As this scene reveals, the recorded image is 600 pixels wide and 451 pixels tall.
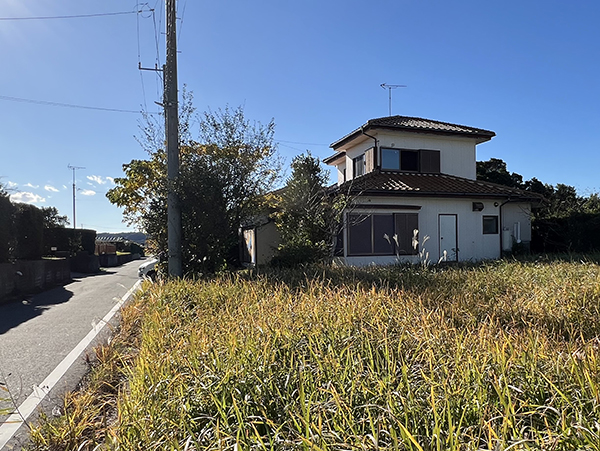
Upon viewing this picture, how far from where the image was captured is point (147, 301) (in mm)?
5691

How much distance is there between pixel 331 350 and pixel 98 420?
6.21 ft

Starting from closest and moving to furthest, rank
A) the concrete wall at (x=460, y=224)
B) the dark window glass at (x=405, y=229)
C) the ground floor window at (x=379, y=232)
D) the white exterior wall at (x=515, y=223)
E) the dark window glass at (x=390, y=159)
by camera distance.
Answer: the ground floor window at (x=379, y=232) → the concrete wall at (x=460, y=224) → the dark window glass at (x=405, y=229) → the dark window glass at (x=390, y=159) → the white exterior wall at (x=515, y=223)

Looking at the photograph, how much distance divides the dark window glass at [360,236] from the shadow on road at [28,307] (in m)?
8.76

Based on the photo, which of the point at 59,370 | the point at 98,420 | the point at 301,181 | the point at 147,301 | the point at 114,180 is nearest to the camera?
the point at 98,420

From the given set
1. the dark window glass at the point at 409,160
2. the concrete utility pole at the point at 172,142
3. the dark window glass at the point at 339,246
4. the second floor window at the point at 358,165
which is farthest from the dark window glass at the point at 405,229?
the concrete utility pole at the point at 172,142

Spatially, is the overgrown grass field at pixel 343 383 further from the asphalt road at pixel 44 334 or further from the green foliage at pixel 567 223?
the green foliage at pixel 567 223

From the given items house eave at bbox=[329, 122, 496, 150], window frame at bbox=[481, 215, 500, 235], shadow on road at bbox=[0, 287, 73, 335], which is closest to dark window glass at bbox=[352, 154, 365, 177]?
house eave at bbox=[329, 122, 496, 150]

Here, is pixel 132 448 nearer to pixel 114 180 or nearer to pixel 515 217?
pixel 114 180

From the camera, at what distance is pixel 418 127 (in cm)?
1576

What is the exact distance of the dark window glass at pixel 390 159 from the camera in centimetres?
1565

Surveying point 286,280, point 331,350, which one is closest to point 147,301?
point 286,280

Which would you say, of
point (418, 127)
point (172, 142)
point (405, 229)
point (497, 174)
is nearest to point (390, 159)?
point (418, 127)

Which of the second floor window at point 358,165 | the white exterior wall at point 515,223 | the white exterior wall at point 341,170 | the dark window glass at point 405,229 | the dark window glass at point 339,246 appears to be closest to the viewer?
the dark window glass at point 339,246

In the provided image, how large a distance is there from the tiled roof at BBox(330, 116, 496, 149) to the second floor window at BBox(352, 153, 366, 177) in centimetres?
98
